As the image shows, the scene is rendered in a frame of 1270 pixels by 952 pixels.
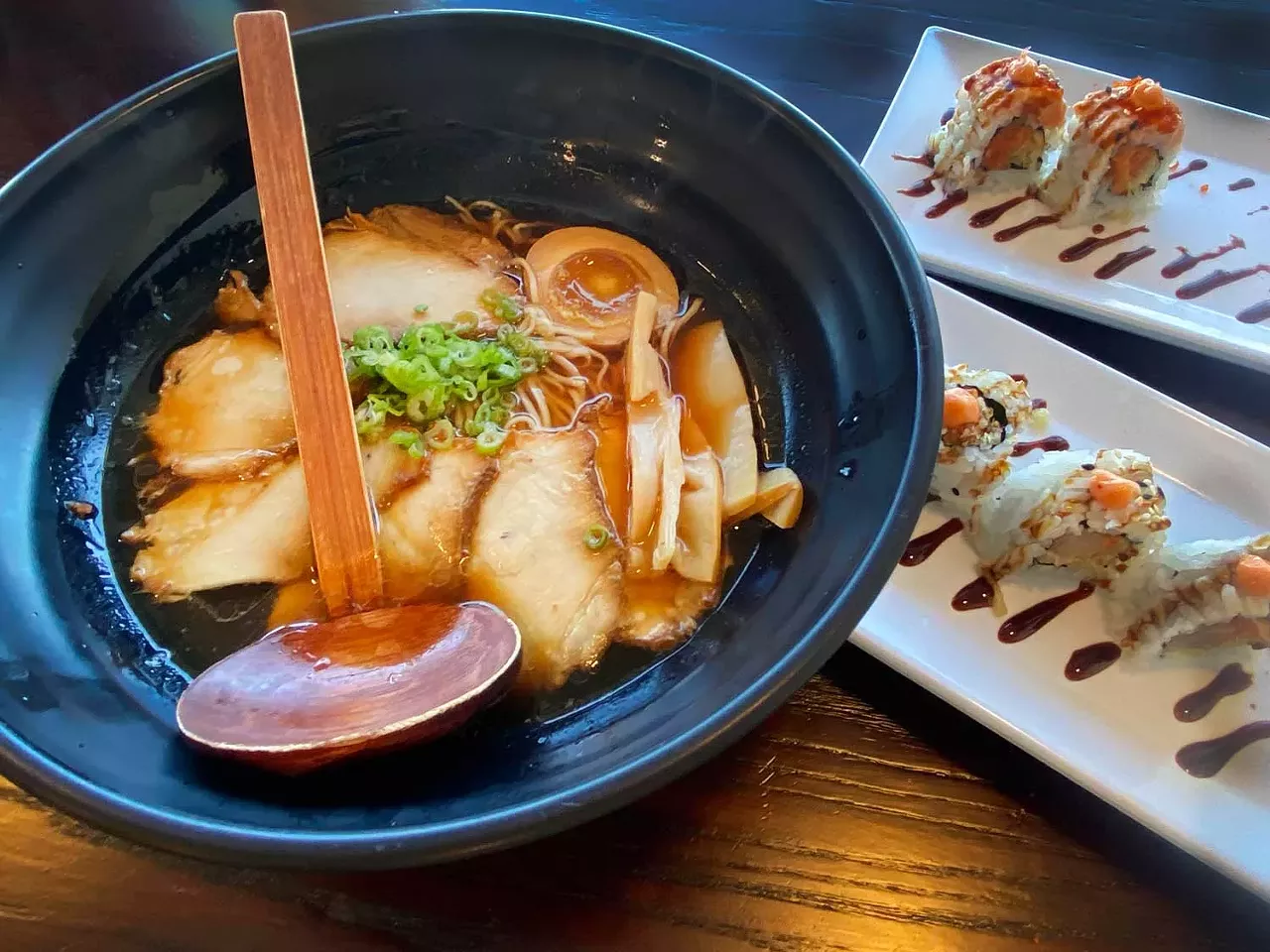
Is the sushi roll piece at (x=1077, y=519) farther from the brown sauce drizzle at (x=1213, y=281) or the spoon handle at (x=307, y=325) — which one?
the spoon handle at (x=307, y=325)

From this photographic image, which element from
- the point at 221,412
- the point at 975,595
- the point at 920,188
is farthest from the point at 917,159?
the point at 221,412

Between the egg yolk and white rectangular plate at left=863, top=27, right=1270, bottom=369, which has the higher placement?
the egg yolk

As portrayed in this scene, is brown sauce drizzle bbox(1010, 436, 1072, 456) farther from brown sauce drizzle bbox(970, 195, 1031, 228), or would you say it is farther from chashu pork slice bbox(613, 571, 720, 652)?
chashu pork slice bbox(613, 571, 720, 652)

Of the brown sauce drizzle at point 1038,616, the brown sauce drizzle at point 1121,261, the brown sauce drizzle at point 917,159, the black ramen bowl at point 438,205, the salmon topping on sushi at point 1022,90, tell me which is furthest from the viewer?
the brown sauce drizzle at point 917,159

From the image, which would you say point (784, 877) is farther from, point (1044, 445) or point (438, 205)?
point (438, 205)

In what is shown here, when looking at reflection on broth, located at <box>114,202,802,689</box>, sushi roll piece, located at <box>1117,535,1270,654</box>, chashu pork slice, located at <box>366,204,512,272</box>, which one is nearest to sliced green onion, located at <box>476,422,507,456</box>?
reflection on broth, located at <box>114,202,802,689</box>

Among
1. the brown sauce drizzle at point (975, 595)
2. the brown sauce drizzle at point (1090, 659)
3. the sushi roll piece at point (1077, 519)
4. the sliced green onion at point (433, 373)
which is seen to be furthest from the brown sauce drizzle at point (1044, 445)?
the sliced green onion at point (433, 373)
